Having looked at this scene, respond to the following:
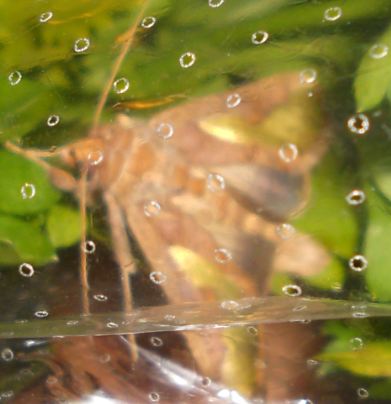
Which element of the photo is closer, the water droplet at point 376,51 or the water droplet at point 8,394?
the water droplet at point 376,51

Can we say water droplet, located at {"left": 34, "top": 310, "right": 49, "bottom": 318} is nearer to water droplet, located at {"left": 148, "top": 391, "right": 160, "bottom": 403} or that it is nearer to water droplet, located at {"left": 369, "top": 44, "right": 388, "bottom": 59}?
water droplet, located at {"left": 148, "top": 391, "right": 160, "bottom": 403}

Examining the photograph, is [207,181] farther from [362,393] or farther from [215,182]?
[362,393]

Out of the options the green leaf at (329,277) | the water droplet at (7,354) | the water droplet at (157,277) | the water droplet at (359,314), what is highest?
the green leaf at (329,277)

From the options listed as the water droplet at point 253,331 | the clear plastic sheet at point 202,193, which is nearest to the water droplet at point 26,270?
the clear plastic sheet at point 202,193

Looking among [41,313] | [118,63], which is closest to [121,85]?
[118,63]

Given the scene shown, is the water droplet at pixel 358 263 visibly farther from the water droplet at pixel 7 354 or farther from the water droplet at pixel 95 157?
the water droplet at pixel 7 354

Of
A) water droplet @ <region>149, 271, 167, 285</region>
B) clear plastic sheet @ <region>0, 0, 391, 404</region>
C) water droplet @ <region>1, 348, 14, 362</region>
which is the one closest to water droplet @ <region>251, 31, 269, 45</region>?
clear plastic sheet @ <region>0, 0, 391, 404</region>
